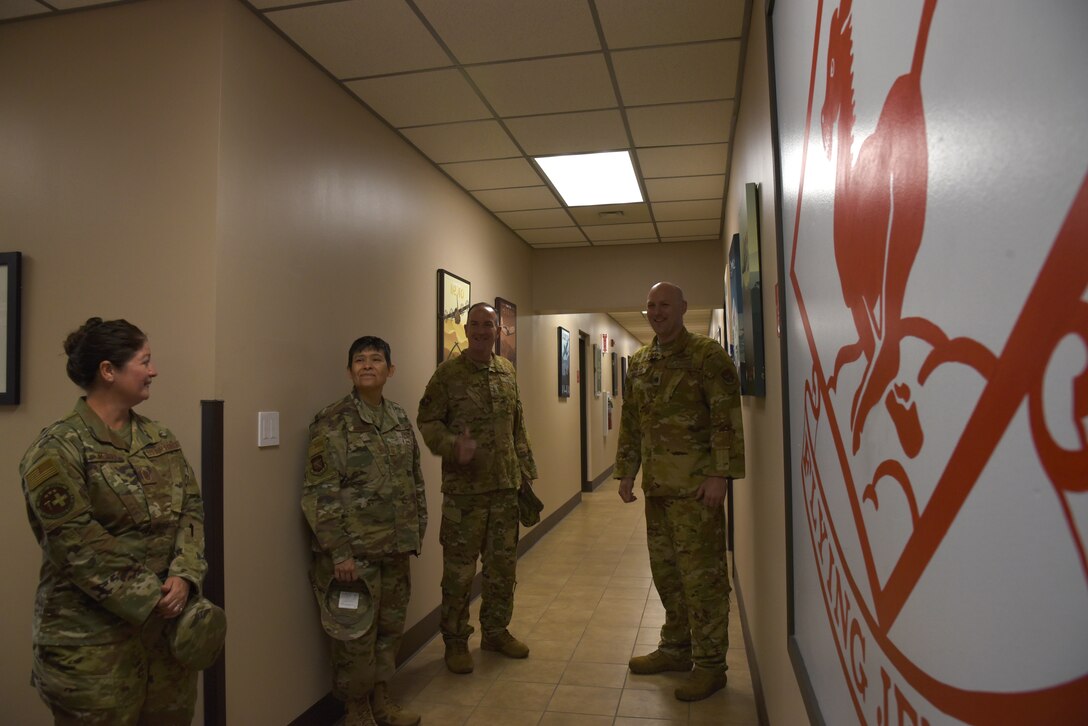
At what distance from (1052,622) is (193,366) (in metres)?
2.49

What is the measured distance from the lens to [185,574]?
1891mm

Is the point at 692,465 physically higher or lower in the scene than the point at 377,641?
higher

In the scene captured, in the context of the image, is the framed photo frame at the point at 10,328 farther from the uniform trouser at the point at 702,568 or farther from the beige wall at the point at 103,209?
the uniform trouser at the point at 702,568

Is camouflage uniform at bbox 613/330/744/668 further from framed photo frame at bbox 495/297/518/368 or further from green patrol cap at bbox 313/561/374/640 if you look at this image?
framed photo frame at bbox 495/297/518/368

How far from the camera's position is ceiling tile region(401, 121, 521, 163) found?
3.77 meters

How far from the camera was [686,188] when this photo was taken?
16.0ft

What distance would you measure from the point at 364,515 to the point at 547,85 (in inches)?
83.4

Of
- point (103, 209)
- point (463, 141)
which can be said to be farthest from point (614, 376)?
point (103, 209)

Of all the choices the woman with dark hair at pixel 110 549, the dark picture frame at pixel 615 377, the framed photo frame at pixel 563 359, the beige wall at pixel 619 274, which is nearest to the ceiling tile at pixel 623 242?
the beige wall at pixel 619 274

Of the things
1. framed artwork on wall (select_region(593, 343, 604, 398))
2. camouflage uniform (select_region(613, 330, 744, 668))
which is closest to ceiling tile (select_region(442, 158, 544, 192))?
camouflage uniform (select_region(613, 330, 744, 668))

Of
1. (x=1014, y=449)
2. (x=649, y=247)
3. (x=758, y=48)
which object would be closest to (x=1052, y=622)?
(x=1014, y=449)

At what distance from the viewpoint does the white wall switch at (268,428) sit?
258 centimetres

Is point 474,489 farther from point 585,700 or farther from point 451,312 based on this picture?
point 451,312

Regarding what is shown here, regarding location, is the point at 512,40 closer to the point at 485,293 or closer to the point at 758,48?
the point at 758,48
